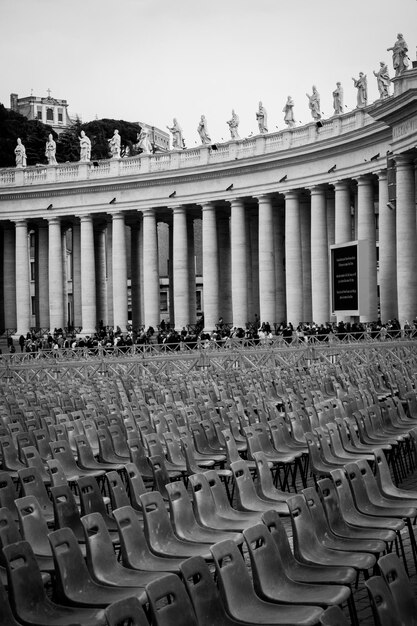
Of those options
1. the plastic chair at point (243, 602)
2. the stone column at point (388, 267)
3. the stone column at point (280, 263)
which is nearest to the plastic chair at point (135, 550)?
the plastic chair at point (243, 602)

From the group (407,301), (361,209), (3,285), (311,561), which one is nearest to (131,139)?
(3,285)

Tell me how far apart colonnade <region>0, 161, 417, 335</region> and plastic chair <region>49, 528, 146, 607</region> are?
171 ft

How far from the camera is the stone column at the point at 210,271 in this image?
85.2m

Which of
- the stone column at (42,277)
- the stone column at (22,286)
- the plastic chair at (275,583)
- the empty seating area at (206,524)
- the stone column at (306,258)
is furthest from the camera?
the stone column at (42,277)

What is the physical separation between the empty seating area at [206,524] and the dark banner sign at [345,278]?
20546 mm

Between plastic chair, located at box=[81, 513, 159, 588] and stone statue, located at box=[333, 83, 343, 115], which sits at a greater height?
stone statue, located at box=[333, 83, 343, 115]

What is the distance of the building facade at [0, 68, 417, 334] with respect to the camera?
218 feet

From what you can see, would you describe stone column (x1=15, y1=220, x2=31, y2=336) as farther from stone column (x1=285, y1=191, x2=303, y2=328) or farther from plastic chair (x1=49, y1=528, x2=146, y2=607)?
plastic chair (x1=49, y1=528, x2=146, y2=607)

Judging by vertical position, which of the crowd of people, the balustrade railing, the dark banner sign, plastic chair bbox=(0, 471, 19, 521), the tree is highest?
the tree

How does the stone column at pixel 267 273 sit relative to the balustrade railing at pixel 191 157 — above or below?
below

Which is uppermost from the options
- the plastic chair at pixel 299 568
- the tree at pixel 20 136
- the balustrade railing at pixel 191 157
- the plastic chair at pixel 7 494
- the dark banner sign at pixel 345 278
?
the tree at pixel 20 136

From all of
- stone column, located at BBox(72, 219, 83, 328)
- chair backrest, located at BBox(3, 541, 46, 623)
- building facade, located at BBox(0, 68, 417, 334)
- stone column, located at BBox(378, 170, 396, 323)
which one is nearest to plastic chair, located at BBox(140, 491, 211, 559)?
chair backrest, located at BBox(3, 541, 46, 623)

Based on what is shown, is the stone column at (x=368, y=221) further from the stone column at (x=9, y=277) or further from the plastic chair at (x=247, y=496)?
the plastic chair at (x=247, y=496)

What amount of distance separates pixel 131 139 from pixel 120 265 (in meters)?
82.8
